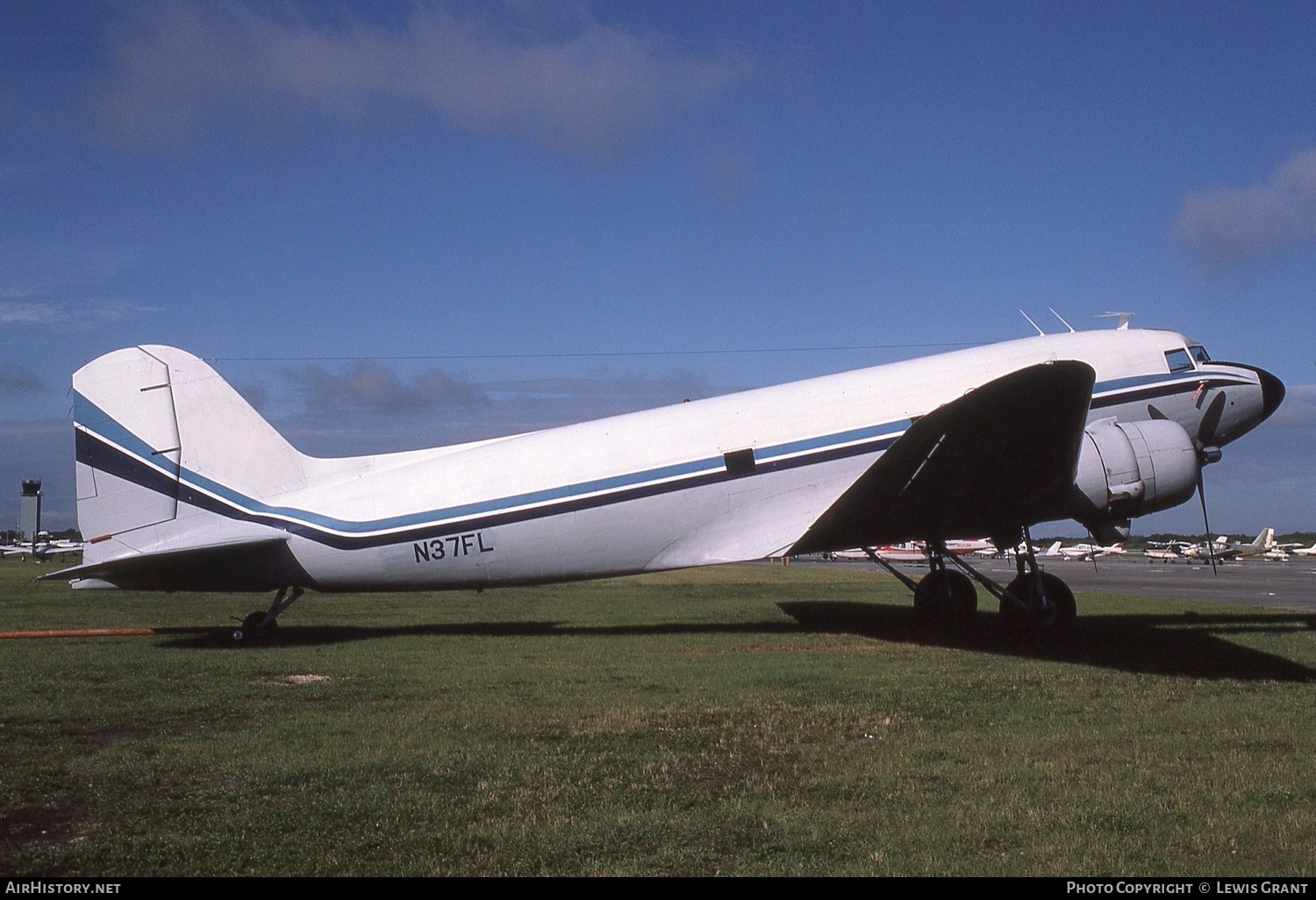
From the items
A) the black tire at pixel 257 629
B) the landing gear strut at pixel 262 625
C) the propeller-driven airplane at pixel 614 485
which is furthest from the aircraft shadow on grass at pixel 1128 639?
the black tire at pixel 257 629

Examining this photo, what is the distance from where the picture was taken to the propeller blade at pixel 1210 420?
14383mm

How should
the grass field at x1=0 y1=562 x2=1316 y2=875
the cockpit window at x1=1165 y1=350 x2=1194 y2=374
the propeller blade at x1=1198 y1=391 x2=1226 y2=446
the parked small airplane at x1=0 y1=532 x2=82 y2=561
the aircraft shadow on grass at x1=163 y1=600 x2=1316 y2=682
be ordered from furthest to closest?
the parked small airplane at x1=0 y1=532 x2=82 y2=561
the cockpit window at x1=1165 y1=350 x2=1194 y2=374
the propeller blade at x1=1198 y1=391 x2=1226 y2=446
the aircraft shadow on grass at x1=163 y1=600 x2=1316 y2=682
the grass field at x1=0 y1=562 x2=1316 y2=875

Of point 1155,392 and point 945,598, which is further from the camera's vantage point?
point 945,598

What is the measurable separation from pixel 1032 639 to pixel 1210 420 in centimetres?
456

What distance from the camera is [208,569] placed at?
12992 millimetres

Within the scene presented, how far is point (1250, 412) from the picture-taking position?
584 inches

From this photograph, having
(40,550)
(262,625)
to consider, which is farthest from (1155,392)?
(40,550)

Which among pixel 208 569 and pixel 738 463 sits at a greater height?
pixel 738 463

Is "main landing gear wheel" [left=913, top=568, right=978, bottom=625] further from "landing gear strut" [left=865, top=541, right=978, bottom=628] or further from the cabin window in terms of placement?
the cabin window

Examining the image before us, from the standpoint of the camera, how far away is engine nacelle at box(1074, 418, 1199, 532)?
1234cm

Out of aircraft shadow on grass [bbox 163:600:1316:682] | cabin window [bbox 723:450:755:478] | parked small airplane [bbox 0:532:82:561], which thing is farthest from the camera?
parked small airplane [bbox 0:532:82:561]

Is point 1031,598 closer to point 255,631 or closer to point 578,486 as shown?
point 578,486

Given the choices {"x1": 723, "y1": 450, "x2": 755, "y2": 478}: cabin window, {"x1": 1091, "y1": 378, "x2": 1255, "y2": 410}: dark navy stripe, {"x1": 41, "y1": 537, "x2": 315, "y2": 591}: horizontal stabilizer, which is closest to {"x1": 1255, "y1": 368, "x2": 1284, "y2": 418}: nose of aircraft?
{"x1": 1091, "y1": 378, "x2": 1255, "y2": 410}: dark navy stripe

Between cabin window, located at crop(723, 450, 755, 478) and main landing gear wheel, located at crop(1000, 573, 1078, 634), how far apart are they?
388 centimetres
